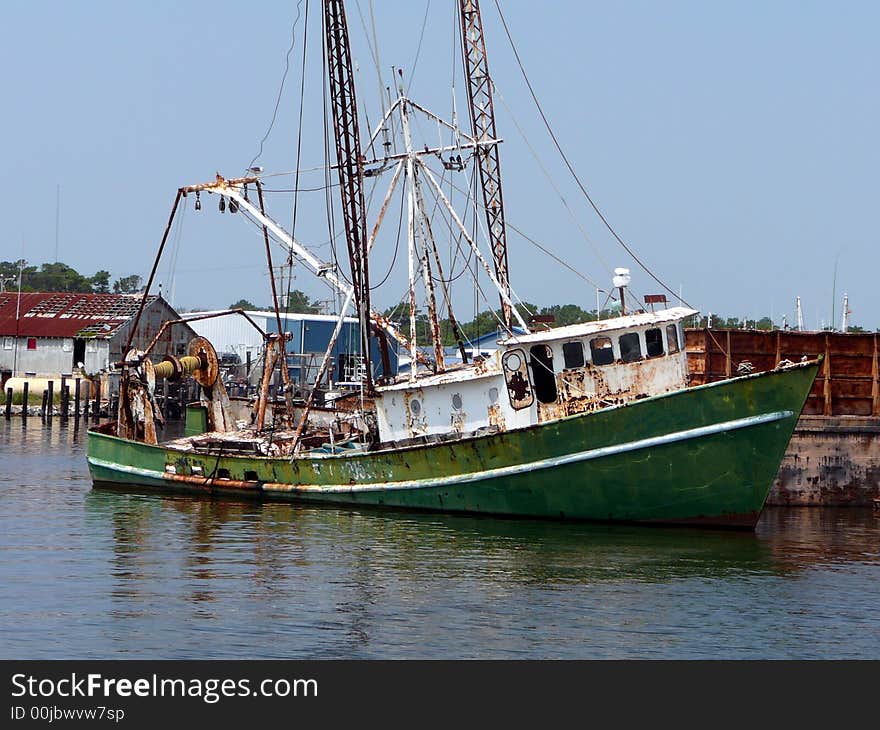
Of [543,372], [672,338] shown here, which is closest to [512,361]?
[543,372]

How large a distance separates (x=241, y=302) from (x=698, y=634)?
143131mm

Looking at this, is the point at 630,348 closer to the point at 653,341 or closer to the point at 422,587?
the point at 653,341

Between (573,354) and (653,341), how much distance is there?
1.62 meters

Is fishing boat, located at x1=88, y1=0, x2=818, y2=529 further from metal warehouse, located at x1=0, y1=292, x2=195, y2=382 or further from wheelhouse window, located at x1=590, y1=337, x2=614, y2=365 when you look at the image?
metal warehouse, located at x1=0, y1=292, x2=195, y2=382

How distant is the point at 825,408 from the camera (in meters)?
30.9

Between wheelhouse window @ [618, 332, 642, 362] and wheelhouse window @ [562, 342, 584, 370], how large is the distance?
794 mm

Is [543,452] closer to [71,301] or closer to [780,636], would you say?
[780,636]

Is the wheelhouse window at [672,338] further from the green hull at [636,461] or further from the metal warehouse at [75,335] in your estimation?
the metal warehouse at [75,335]

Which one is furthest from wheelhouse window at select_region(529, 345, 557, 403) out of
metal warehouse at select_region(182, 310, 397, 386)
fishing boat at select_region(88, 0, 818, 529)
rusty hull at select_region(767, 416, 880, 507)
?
metal warehouse at select_region(182, 310, 397, 386)

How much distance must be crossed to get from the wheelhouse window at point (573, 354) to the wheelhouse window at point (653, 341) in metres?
1.32

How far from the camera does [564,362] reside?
86.4 ft

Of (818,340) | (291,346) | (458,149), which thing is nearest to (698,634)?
(818,340)
